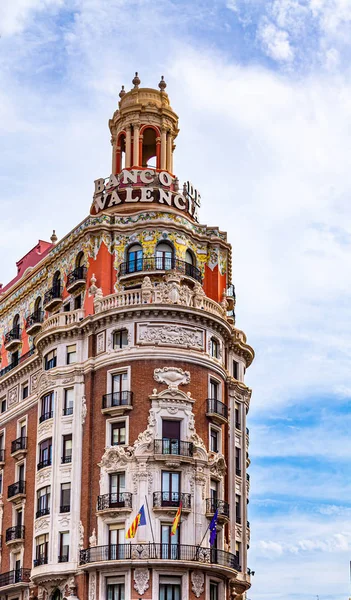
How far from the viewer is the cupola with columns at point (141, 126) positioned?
283 ft

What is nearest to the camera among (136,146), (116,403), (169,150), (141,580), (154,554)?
(141,580)

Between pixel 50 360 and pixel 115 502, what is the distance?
13.8 meters

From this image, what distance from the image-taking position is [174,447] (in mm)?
71812

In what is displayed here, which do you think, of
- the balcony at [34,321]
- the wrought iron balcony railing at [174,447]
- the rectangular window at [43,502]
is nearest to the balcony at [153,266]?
the balcony at [34,321]

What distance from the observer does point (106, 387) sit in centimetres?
7462

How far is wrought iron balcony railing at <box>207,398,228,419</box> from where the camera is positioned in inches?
2938

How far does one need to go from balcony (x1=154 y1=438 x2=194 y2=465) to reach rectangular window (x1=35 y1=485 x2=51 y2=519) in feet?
30.6

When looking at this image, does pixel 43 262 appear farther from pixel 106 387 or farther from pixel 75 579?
pixel 75 579

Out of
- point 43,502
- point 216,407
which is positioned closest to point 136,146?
point 216,407

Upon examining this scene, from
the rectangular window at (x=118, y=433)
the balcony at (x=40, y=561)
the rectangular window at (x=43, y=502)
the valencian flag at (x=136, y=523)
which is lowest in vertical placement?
the balcony at (x=40, y=561)

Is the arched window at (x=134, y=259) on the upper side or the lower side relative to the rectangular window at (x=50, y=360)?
upper

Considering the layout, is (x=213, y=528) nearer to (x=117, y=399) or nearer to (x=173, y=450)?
(x=173, y=450)

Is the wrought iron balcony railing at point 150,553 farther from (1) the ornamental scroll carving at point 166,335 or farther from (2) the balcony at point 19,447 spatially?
(1) the ornamental scroll carving at point 166,335

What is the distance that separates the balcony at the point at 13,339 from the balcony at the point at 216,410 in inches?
811
